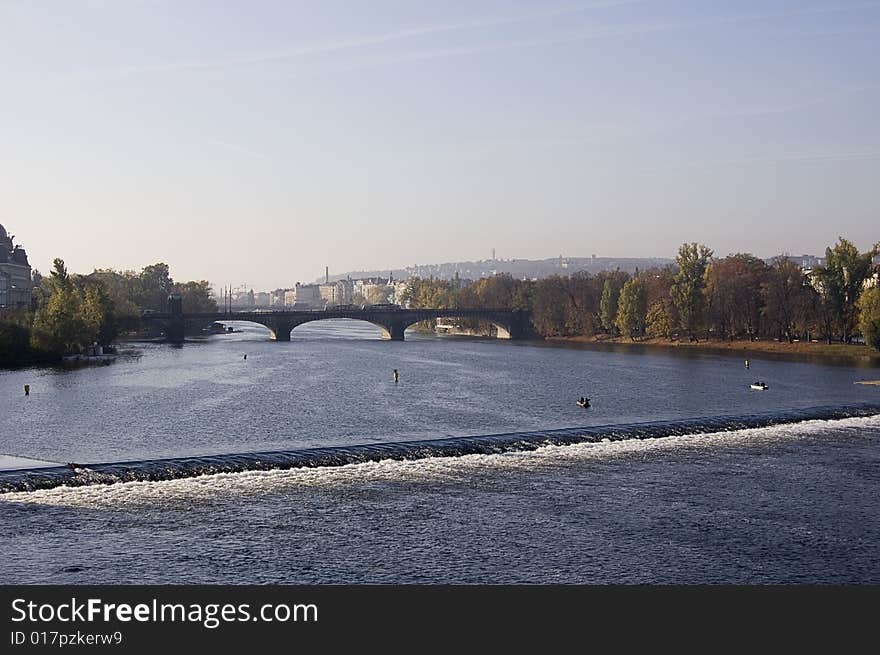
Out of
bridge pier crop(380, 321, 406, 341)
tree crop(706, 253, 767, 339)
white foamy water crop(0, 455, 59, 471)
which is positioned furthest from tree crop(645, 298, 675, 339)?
white foamy water crop(0, 455, 59, 471)

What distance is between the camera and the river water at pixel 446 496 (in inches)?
1184

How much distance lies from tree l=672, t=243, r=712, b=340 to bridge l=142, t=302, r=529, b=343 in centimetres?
3995

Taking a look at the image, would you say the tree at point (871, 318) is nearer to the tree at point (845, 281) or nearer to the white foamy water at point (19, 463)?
the tree at point (845, 281)

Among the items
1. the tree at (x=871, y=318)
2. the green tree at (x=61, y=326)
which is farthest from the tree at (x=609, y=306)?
Result: the green tree at (x=61, y=326)

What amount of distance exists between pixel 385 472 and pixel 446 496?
16.3 ft

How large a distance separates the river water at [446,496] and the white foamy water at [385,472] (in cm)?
16

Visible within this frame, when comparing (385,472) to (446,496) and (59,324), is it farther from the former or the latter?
(59,324)

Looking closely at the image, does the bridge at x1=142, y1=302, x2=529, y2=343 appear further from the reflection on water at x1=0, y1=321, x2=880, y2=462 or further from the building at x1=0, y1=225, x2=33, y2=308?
the reflection on water at x1=0, y1=321, x2=880, y2=462

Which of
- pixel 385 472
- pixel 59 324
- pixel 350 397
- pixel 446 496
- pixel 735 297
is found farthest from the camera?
pixel 735 297

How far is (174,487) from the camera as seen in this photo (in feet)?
129

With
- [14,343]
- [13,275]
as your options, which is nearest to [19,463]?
[14,343]

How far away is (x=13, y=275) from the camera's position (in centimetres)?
17212
